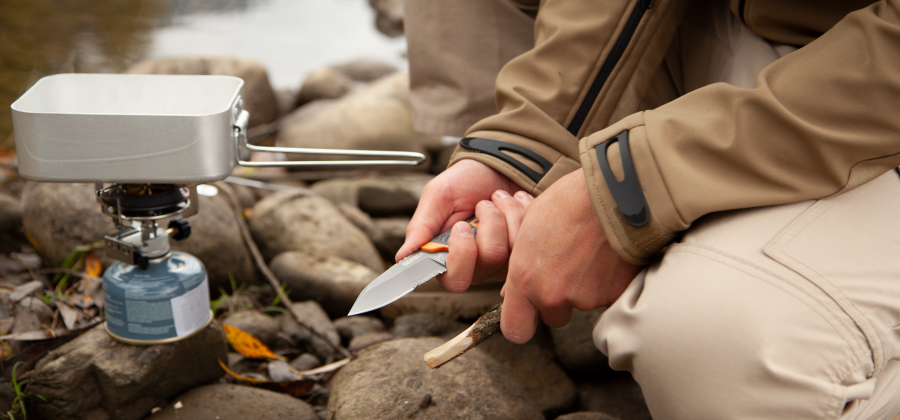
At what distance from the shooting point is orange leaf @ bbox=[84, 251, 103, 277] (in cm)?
185

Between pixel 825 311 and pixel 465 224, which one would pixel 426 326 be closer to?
pixel 465 224

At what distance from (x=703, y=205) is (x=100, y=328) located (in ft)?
4.38

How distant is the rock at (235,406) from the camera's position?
1.42 meters

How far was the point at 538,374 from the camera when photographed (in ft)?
5.68

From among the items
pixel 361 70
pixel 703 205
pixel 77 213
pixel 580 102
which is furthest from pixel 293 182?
pixel 361 70

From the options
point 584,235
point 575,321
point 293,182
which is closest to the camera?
point 584,235

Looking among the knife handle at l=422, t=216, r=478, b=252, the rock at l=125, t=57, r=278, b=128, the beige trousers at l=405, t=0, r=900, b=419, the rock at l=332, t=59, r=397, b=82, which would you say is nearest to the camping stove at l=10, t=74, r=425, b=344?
the knife handle at l=422, t=216, r=478, b=252

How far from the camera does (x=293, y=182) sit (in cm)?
311

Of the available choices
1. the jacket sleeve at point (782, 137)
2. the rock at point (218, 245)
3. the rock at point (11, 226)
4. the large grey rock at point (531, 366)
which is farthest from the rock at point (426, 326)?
the rock at point (11, 226)

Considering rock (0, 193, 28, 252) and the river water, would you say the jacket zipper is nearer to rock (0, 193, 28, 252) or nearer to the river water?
rock (0, 193, 28, 252)

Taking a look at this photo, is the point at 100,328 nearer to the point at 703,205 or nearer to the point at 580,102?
the point at 580,102

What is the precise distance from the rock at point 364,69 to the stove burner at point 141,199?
463 cm

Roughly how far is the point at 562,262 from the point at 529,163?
0.38 m

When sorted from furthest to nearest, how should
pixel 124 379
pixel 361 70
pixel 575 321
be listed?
1. pixel 361 70
2. pixel 575 321
3. pixel 124 379
